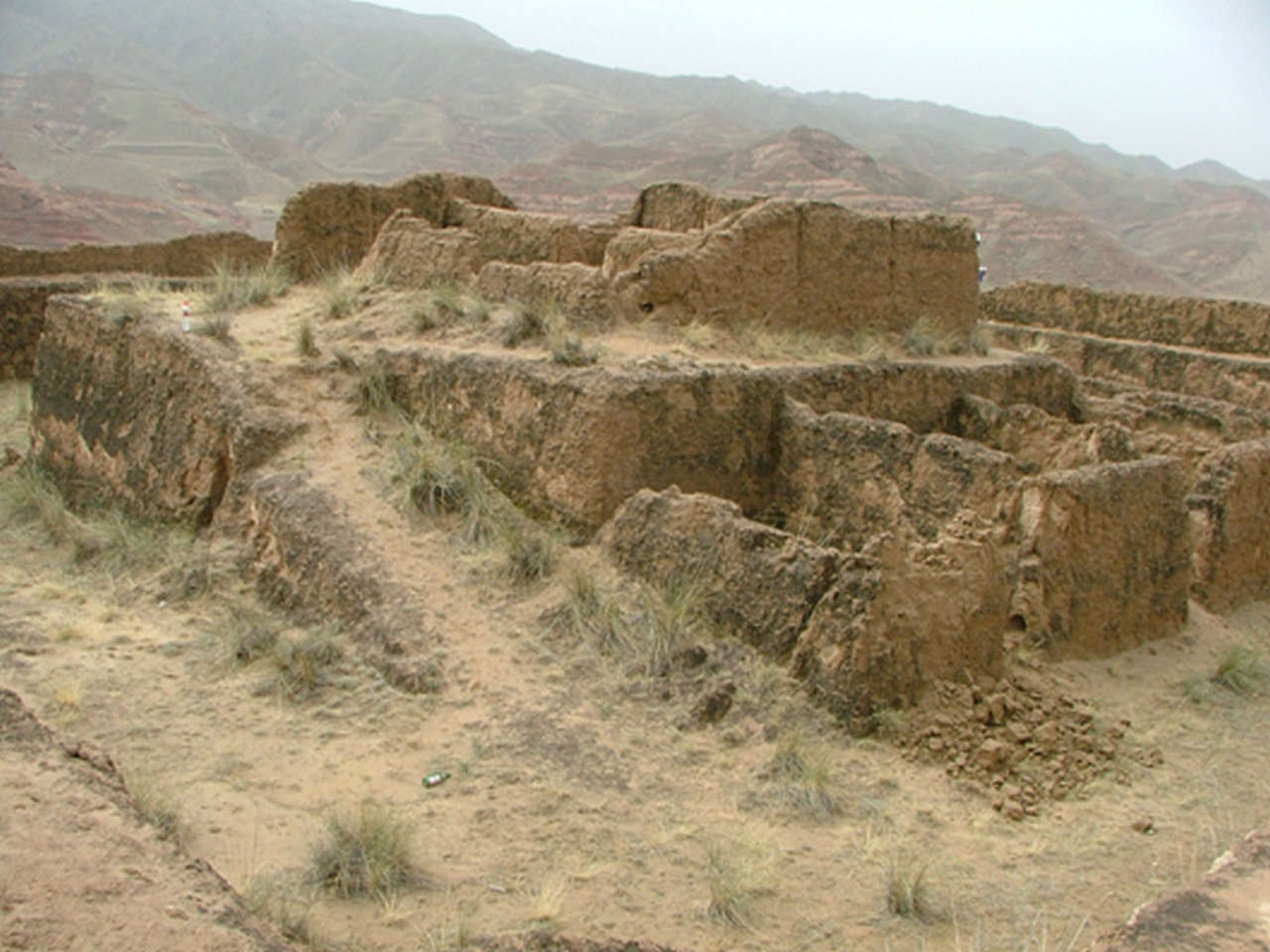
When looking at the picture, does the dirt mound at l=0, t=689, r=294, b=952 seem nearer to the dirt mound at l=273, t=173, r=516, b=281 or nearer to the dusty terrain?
the dusty terrain

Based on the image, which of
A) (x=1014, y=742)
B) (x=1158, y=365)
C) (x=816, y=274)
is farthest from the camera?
(x=1158, y=365)

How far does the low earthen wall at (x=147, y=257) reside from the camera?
14.9m

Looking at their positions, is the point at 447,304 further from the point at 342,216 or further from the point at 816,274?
the point at 342,216

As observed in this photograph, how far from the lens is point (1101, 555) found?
6.44 metres

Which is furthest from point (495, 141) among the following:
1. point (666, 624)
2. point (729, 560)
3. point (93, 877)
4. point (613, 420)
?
point (93, 877)

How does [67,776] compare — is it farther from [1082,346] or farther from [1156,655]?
[1082,346]

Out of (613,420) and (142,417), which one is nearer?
(613,420)

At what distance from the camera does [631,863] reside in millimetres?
4352

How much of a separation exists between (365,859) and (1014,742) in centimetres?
277

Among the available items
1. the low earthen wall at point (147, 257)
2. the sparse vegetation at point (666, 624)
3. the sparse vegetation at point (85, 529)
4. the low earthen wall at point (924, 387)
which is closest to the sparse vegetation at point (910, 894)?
the sparse vegetation at point (666, 624)

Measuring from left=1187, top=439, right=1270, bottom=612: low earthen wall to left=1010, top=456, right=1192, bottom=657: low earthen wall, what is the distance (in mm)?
520

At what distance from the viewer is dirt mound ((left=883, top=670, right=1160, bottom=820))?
5.02 meters

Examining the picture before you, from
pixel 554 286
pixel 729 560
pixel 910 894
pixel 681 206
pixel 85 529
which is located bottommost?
pixel 85 529

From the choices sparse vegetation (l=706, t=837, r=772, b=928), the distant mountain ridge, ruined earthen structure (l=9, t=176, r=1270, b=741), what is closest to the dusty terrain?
sparse vegetation (l=706, t=837, r=772, b=928)
